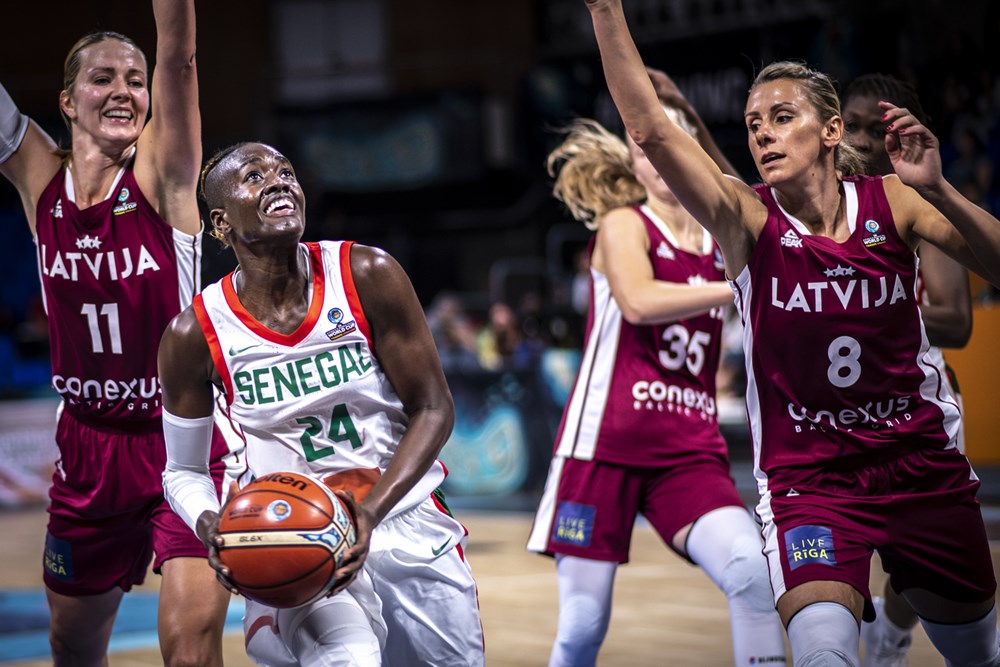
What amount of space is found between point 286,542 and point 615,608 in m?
3.99

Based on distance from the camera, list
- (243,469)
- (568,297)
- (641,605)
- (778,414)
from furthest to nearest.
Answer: (568,297) → (641,605) → (243,469) → (778,414)

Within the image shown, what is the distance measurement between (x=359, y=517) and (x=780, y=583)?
1.04 meters

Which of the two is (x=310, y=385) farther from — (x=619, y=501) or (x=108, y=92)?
(x=619, y=501)

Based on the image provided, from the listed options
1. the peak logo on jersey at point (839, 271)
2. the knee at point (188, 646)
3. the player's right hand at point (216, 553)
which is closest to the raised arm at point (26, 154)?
the knee at point (188, 646)

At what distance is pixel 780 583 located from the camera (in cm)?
293

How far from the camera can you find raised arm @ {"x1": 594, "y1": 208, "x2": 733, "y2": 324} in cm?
378

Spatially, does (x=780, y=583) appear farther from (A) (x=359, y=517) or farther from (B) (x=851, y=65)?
(B) (x=851, y=65)

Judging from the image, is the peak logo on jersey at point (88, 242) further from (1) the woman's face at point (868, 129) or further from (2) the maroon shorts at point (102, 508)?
(1) the woman's face at point (868, 129)

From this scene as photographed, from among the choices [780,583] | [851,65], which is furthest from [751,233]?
[851,65]

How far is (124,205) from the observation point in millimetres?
3508

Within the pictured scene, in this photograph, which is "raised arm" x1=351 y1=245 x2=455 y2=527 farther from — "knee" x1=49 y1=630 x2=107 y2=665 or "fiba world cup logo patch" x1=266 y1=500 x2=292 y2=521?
"knee" x1=49 y1=630 x2=107 y2=665

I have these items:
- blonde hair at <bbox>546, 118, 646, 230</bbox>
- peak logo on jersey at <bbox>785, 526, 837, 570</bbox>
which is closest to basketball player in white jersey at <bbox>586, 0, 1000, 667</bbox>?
peak logo on jersey at <bbox>785, 526, 837, 570</bbox>

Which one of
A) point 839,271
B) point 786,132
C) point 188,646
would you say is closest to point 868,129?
point 786,132

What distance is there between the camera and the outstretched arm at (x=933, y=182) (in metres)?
2.78
